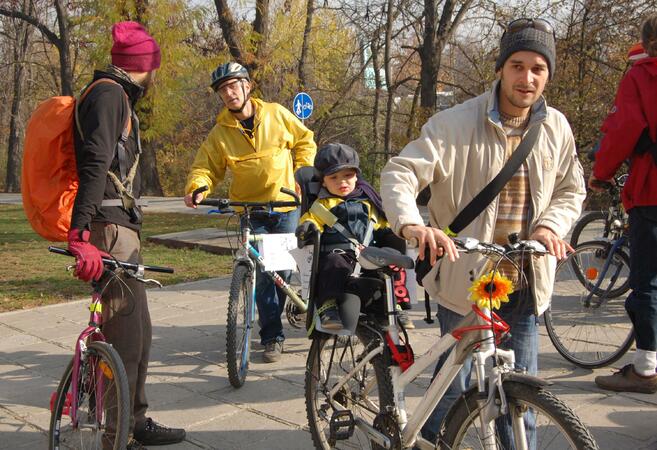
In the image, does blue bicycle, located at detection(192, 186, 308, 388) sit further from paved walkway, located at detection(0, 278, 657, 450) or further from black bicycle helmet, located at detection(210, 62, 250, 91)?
black bicycle helmet, located at detection(210, 62, 250, 91)

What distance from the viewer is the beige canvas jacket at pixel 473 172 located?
2.72m

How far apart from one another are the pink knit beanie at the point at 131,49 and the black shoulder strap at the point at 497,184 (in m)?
1.74

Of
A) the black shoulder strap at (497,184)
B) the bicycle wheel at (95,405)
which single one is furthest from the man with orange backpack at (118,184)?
the black shoulder strap at (497,184)

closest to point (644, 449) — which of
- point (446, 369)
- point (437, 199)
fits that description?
point (446, 369)

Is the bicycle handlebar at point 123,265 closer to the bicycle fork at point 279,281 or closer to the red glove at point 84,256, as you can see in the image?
the red glove at point 84,256

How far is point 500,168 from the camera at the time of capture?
2.75 metres

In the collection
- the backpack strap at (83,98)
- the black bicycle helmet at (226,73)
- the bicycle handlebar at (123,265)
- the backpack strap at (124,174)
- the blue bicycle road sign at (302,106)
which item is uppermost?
the blue bicycle road sign at (302,106)

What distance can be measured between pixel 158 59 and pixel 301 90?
49.7 ft

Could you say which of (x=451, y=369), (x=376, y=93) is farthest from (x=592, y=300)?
(x=376, y=93)

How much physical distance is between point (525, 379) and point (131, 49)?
2314 millimetres

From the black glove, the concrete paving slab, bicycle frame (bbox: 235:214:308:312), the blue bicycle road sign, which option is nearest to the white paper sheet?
bicycle frame (bbox: 235:214:308:312)

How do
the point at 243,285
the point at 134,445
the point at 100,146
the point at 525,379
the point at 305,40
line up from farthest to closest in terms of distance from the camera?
the point at 305,40 < the point at 243,285 < the point at 134,445 < the point at 100,146 < the point at 525,379

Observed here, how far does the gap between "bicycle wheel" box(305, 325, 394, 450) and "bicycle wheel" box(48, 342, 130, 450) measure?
2.75ft

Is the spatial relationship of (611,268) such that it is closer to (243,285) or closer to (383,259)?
(243,285)
